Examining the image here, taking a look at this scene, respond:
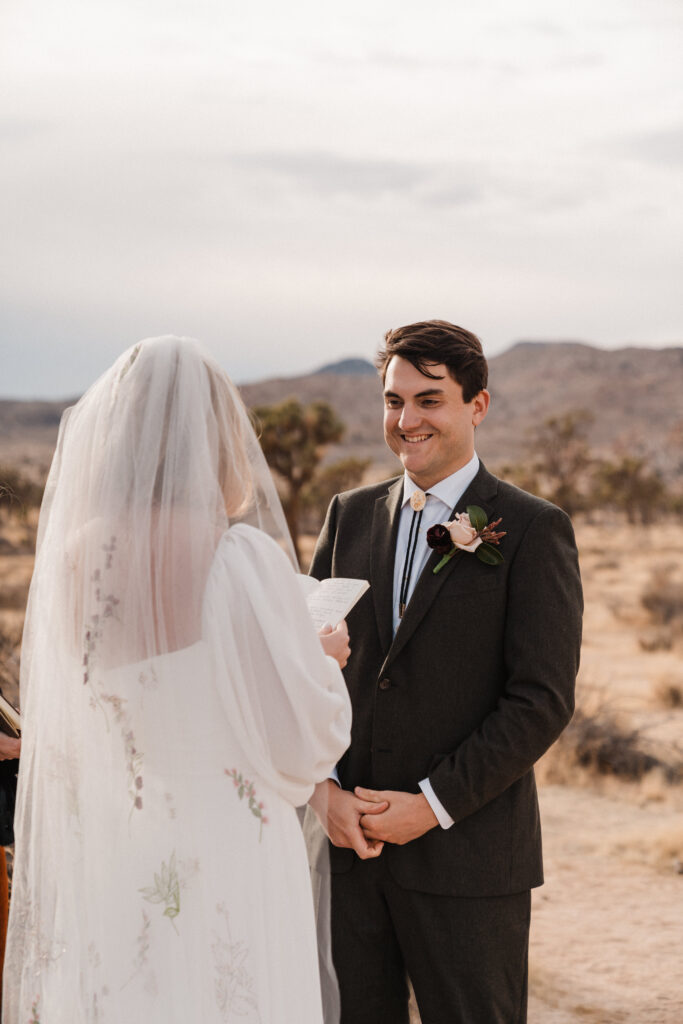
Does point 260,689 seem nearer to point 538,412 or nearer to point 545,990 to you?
point 545,990

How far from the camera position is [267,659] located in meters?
2.13

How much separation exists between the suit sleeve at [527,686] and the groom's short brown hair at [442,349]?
1.64 ft

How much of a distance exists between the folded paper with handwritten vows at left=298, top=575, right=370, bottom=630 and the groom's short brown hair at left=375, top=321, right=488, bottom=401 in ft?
2.15

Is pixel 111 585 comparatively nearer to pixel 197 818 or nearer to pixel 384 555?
pixel 197 818

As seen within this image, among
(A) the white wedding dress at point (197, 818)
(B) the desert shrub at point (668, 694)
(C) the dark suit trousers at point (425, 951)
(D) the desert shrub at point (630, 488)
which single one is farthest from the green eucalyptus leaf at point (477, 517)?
(D) the desert shrub at point (630, 488)

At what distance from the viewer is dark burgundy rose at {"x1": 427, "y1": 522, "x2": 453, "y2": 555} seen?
2.78 metres

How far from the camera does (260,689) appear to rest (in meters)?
2.15

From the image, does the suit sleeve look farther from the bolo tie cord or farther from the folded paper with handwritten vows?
the folded paper with handwritten vows

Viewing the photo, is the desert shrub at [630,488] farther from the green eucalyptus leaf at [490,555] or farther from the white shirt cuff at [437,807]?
the white shirt cuff at [437,807]

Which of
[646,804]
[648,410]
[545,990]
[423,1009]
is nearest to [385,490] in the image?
[423,1009]

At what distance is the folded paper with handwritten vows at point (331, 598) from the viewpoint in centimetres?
255

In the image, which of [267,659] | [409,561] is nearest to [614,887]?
[409,561]

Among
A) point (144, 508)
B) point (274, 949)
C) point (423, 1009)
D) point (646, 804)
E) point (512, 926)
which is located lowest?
point (646, 804)

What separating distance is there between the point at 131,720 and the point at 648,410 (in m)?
77.9
